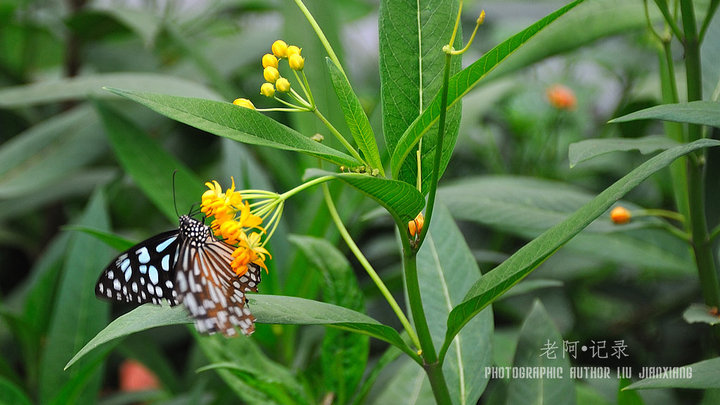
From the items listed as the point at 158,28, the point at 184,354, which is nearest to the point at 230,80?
the point at 158,28

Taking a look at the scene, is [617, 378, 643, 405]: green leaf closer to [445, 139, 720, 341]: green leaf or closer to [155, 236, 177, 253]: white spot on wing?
[445, 139, 720, 341]: green leaf

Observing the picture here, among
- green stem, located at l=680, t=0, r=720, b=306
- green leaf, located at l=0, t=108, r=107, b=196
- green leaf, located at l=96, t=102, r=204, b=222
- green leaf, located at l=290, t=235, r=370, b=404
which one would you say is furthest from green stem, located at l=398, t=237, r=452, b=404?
green leaf, located at l=0, t=108, r=107, b=196

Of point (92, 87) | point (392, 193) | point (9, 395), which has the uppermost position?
point (92, 87)

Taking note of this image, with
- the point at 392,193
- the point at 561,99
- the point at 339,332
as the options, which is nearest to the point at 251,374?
the point at 339,332

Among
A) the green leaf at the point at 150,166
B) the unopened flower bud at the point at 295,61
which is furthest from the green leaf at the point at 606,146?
the green leaf at the point at 150,166

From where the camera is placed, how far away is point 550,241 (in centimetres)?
50

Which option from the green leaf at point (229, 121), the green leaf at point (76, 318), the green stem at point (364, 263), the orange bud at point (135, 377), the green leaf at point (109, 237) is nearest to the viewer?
the green leaf at point (229, 121)

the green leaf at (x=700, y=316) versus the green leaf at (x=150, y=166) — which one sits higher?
the green leaf at (x=150, y=166)

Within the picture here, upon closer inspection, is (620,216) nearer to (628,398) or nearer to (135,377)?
(628,398)

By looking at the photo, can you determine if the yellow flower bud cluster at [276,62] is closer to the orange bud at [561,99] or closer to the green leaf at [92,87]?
the green leaf at [92,87]

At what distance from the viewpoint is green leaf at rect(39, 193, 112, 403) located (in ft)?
3.18

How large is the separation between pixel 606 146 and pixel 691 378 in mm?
204

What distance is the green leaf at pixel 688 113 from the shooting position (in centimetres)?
52

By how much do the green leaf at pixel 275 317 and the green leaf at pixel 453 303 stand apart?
17cm
